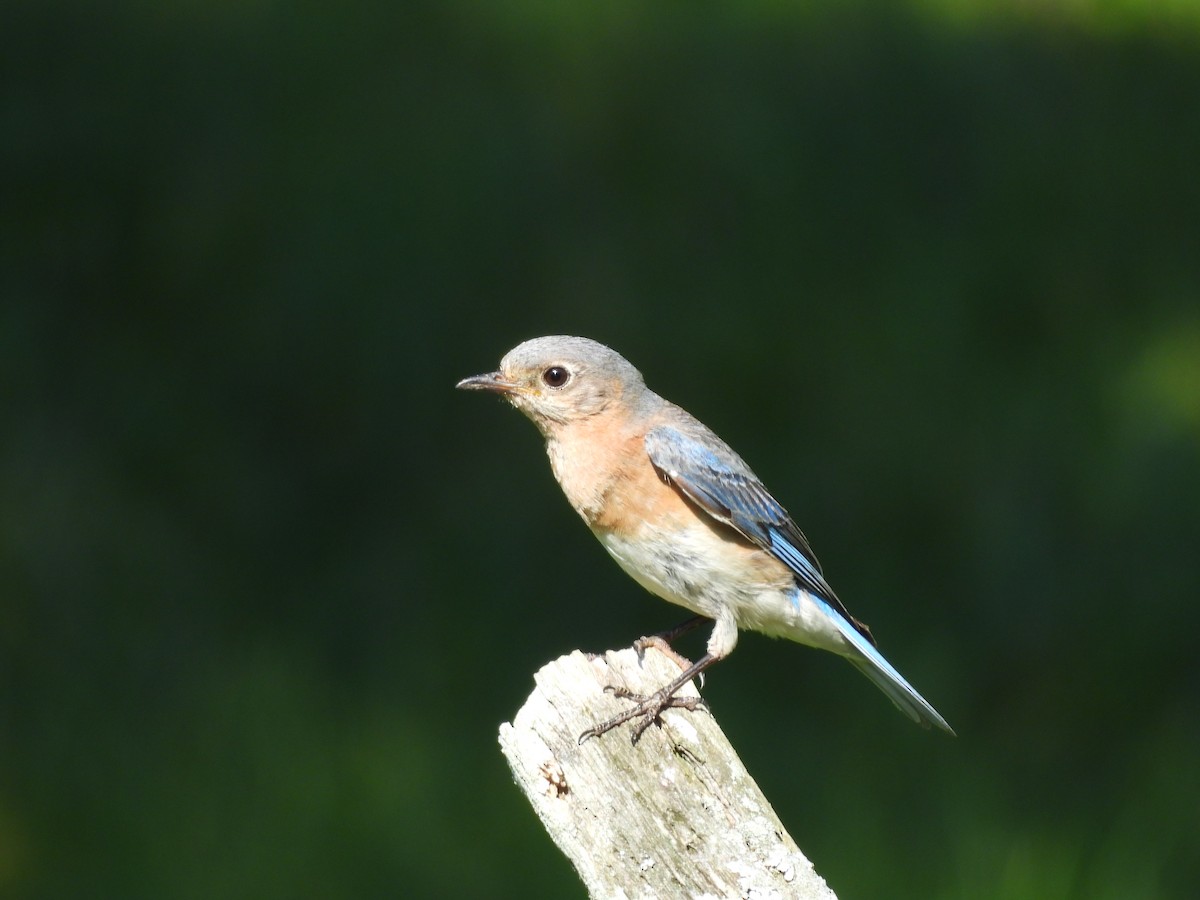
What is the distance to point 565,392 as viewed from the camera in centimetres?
430

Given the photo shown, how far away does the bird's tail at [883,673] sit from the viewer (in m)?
4.16

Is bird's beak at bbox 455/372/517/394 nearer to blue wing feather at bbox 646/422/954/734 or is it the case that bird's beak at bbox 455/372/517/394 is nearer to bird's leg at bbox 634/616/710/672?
blue wing feather at bbox 646/422/954/734

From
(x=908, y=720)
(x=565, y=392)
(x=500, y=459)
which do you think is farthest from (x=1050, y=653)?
(x=565, y=392)

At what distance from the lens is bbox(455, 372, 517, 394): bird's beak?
4.26m

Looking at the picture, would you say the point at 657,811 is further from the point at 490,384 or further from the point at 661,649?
the point at 490,384

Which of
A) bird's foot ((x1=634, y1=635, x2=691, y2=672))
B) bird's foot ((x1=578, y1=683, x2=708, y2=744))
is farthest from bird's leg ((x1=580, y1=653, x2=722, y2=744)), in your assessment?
bird's foot ((x1=634, y1=635, x2=691, y2=672))

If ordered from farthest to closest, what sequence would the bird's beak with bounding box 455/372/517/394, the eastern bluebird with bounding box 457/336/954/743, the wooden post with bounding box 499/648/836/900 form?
the bird's beak with bounding box 455/372/517/394, the eastern bluebird with bounding box 457/336/954/743, the wooden post with bounding box 499/648/836/900

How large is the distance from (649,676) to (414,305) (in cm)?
353

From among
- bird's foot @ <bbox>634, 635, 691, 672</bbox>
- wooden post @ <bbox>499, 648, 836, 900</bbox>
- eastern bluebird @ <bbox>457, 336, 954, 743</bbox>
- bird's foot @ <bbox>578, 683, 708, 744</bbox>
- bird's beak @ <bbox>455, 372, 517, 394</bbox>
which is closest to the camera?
wooden post @ <bbox>499, 648, 836, 900</bbox>

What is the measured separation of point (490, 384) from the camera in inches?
169

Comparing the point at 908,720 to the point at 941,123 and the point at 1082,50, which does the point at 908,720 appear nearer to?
the point at 941,123

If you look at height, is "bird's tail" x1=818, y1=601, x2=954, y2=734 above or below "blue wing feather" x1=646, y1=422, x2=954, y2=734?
below

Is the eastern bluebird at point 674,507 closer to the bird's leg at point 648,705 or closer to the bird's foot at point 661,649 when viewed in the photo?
the bird's foot at point 661,649

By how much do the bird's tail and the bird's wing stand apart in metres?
0.04
